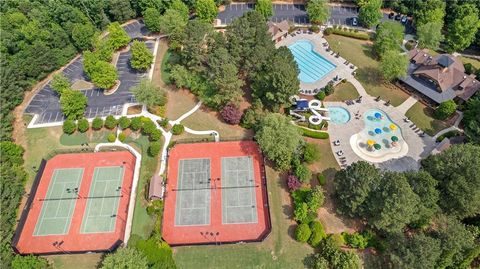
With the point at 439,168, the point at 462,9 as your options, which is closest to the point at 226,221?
the point at 439,168

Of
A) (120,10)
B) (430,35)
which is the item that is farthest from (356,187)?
(120,10)

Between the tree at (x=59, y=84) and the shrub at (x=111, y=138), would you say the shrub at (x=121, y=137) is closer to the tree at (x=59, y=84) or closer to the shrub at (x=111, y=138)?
the shrub at (x=111, y=138)

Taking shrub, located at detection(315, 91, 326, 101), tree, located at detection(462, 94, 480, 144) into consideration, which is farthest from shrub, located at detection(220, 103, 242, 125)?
tree, located at detection(462, 94, 480, 144)

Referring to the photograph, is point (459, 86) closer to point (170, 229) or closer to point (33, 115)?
point (170, 229)

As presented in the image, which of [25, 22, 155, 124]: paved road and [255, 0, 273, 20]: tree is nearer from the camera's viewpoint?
[25, 22, 155, 124]: paved road

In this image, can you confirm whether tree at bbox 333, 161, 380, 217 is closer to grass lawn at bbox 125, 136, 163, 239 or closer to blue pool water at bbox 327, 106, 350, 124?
blue pool water at bbox 327, 106, 350, 124

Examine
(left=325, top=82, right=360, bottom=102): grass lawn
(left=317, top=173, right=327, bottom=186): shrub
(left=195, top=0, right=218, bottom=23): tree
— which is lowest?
(left=317, top=173, right=327, bottom=186): shrub
